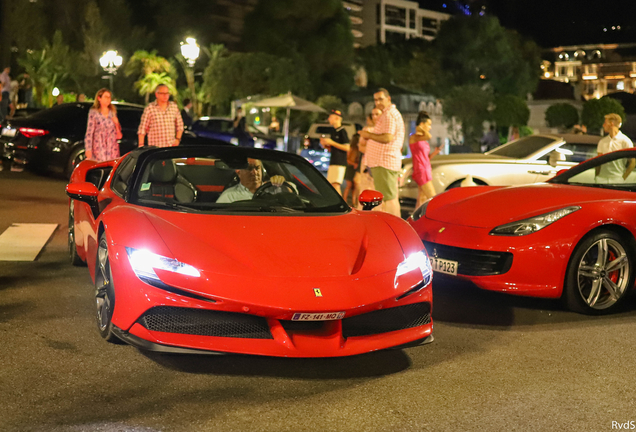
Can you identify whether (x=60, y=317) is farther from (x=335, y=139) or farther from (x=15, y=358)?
(x=335, y=139)

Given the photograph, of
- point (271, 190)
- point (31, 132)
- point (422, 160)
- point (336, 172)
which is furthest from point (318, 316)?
point (31, 132)

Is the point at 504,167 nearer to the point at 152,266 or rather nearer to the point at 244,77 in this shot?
the point at 152,266

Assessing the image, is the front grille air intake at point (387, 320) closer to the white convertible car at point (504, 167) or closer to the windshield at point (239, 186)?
the windshield at point (239, 186)

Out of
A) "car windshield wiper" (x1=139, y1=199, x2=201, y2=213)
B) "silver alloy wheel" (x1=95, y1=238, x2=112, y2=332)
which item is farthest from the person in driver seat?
"silver alloy wheel" (x1=95, y1=238, x2=112, y2=332)

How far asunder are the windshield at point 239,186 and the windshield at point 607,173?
284 cm

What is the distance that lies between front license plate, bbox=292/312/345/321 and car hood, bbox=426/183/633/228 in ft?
8.51

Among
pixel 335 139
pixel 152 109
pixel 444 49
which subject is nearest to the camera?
pixel 152 109

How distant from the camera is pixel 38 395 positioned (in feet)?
13.7

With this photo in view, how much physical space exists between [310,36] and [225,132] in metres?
41.9

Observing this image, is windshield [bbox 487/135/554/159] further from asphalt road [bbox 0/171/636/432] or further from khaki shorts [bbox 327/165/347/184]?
asphalt road [bbox 0/171/636/432]

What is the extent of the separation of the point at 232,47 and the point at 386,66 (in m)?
16.6

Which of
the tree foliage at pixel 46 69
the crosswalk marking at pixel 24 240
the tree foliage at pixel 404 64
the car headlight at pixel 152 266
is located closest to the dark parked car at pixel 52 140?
the crosswalk marking at pixel 24 240

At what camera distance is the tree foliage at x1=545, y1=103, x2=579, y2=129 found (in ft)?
223

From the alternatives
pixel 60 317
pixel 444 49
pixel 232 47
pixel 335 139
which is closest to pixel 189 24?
pixel 232 47
